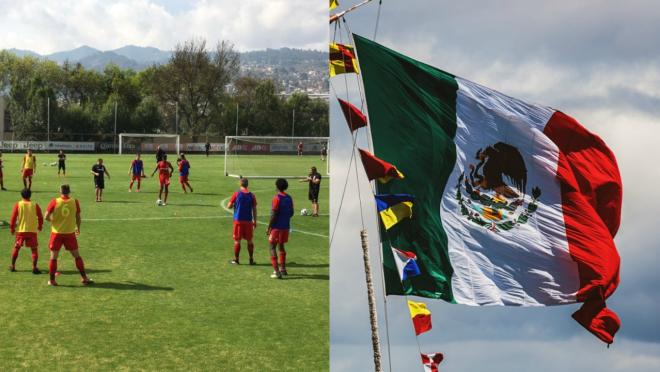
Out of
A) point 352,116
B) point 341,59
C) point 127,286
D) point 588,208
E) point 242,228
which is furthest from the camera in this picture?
point 242,228

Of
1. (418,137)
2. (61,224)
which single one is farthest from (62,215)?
(418,137)

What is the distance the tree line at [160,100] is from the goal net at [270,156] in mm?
17717

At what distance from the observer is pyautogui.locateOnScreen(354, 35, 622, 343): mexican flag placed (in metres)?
7.89

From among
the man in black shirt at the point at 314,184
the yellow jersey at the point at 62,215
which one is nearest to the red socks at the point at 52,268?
the yellow jersey at the point at 62,215

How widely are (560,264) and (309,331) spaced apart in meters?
5.00

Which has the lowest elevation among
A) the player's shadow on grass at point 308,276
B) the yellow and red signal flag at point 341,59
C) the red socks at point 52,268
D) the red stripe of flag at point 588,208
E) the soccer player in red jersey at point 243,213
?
the player's shadow on grass at point 308,276

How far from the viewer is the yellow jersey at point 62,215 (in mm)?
14711

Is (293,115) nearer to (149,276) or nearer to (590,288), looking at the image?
(149,276)

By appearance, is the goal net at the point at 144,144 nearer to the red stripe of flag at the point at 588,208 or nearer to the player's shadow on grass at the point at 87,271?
the player's shadow on grass at the point at 87,271

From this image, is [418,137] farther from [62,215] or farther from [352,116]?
[62,215]

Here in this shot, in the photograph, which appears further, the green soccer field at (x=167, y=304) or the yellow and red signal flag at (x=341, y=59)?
the green soccer field at (x=167, y=304)

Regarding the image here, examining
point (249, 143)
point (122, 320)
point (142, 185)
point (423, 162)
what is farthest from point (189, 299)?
point (249, 143)

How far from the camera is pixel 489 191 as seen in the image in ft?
26.7

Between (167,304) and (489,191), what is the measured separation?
7564 millimetres
